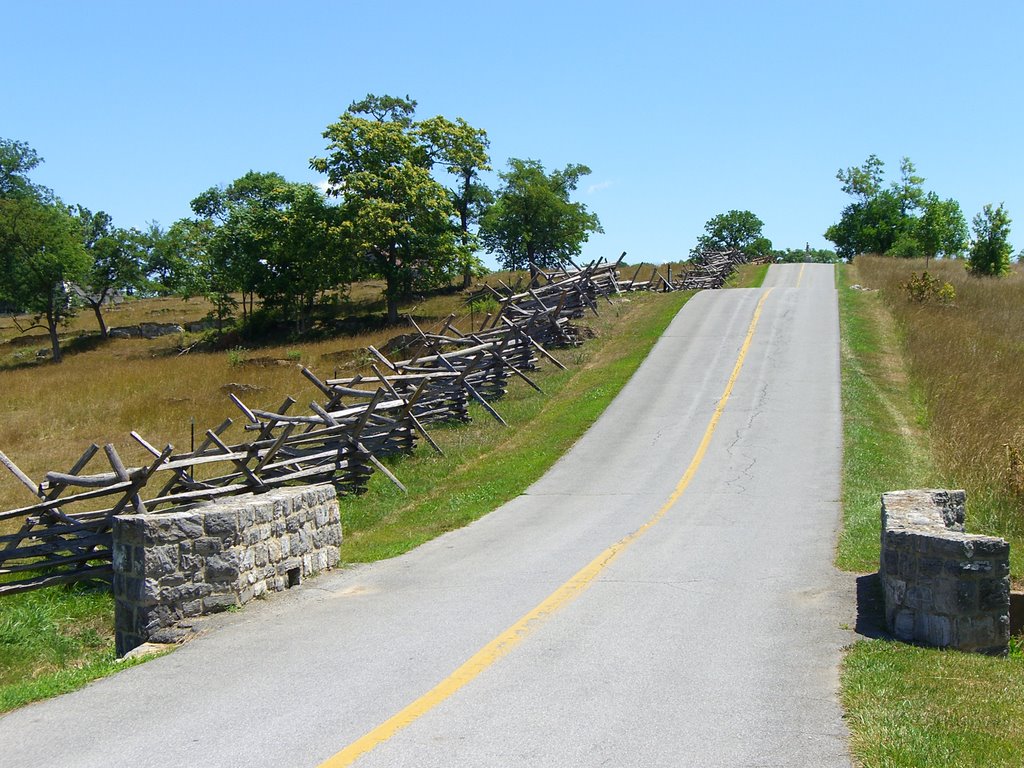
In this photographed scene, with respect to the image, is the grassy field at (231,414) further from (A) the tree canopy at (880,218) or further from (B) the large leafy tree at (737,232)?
(B) the large leafy tree at (737,232)

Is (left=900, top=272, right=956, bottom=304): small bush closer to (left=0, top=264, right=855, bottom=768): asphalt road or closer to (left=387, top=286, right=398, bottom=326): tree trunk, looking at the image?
(left=387, top=286, right=398, bottom=326): tree trunk

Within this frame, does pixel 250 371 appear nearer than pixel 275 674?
No

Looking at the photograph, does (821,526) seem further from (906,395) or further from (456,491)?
(906,395)

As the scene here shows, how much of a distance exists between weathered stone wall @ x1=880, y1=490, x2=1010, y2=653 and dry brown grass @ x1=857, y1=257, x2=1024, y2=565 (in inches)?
215

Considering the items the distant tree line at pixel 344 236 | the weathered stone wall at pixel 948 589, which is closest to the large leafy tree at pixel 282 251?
the distant tree line at pixel 344 236

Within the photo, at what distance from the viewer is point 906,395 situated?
24.6m

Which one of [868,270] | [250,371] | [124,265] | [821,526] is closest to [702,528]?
[821,526]

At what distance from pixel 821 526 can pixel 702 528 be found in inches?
66.4

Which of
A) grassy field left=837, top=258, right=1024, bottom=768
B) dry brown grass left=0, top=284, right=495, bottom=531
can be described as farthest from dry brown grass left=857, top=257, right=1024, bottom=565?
dry brown grass left=0, top=284, right=495, bottom=531

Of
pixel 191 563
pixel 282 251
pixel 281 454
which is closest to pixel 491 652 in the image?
pixel 191 563

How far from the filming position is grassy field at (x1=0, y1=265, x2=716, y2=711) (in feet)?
35.3

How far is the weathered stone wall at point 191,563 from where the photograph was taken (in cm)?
909

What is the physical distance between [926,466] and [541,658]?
42.3 ft

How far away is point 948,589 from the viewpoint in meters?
8.32
